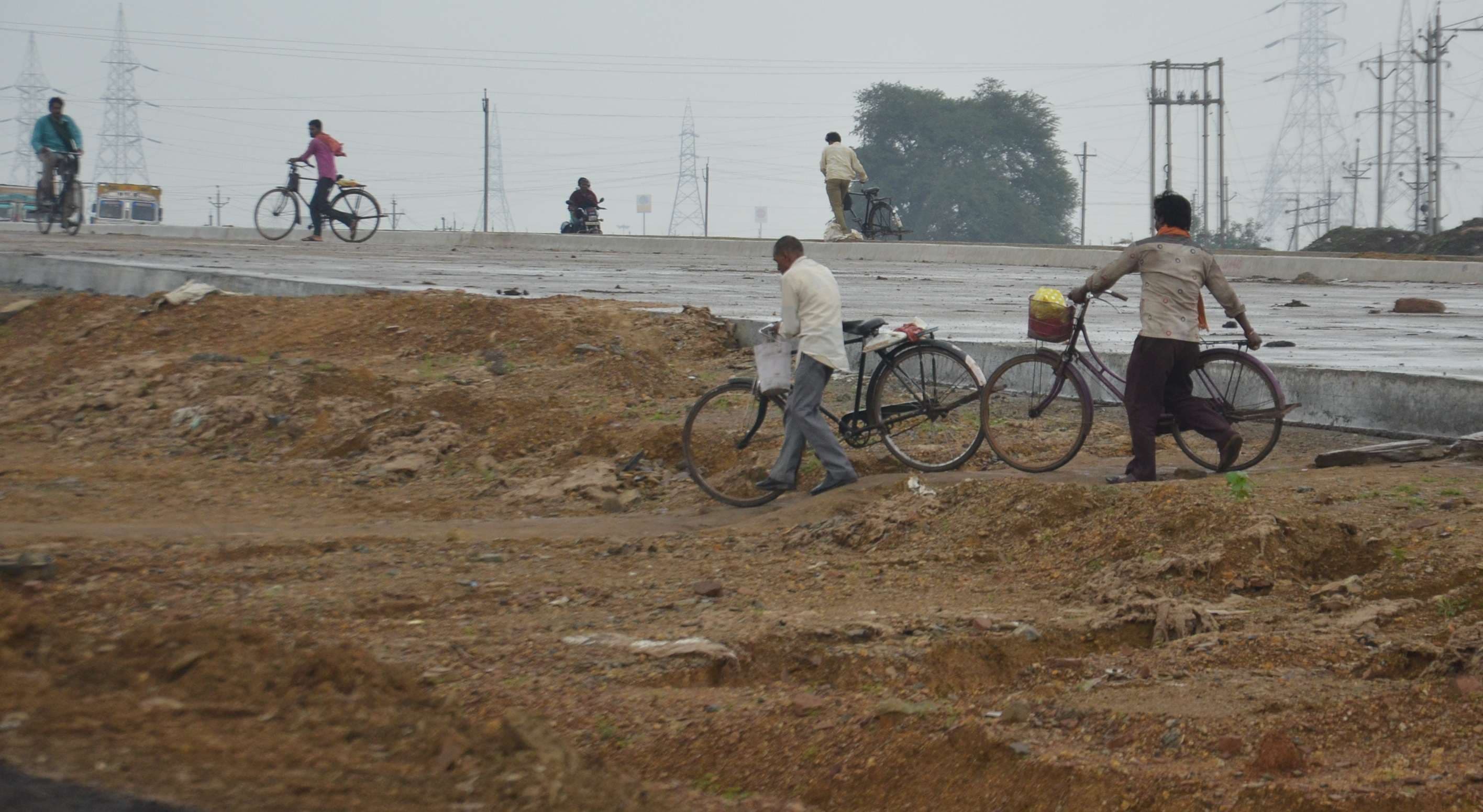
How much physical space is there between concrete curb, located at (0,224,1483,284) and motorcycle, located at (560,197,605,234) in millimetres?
1679

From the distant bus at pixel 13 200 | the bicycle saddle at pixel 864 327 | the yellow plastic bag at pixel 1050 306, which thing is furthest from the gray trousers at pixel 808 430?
the distant bus at pixel 13 200

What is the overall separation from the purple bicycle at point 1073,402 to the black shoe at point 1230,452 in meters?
0.05

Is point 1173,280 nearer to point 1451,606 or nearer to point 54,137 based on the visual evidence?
point 1451,606

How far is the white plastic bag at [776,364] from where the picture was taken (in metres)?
8.27

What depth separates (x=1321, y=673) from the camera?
4.65 m

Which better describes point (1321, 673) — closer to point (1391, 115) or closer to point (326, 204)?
point (326, 204)

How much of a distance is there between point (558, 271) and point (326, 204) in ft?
13.7

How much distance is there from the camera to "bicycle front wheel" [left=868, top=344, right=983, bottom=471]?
8.27m

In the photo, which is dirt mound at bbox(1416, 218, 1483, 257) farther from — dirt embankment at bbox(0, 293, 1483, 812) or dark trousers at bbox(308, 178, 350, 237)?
dirt embankment at bbox(0, 293, 1483, 812)

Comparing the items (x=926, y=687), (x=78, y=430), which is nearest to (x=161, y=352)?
(x=78, y=430)

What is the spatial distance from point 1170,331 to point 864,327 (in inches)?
68.8

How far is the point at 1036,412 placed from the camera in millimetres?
8148

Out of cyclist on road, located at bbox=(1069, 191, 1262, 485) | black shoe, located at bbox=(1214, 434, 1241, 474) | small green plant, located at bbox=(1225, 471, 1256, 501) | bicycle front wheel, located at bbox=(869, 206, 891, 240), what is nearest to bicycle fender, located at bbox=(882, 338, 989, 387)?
cyclist on road, located at bbox=(1069, 191, 1262, 485)

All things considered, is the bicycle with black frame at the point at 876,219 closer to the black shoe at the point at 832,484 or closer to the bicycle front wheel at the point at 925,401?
the bicycle front wheel at the point at 925,401
